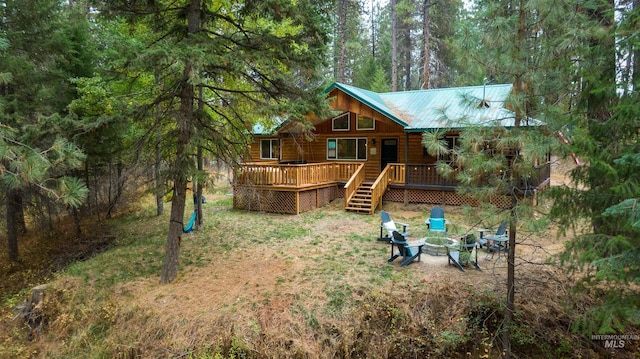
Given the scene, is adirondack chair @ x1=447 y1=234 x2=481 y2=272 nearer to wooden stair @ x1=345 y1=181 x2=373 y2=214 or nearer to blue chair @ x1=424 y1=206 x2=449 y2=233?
blue chair @ x1=424 y1=206 x2=449 y2=233

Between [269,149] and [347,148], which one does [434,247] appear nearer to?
[347,148]

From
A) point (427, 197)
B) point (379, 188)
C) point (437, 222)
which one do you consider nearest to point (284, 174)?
point (379, 188)

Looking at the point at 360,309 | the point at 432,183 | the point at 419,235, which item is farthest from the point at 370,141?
the point at 360,309

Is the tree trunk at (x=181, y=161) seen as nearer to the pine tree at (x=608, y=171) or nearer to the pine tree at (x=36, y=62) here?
the pine tree at (x=36, y=62)

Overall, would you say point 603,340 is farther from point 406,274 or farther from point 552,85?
point 552,85

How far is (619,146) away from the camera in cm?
410

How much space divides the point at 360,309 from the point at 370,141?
11.3 metres

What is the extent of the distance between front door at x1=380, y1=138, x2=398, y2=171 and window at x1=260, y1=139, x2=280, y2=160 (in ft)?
19.8

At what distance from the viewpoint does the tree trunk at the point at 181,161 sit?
21.5ft

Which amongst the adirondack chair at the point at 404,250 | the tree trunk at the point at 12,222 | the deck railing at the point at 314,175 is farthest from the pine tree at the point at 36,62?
the adirondack chair at the point at 404,250

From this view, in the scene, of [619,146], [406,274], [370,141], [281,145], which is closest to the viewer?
[619,146]

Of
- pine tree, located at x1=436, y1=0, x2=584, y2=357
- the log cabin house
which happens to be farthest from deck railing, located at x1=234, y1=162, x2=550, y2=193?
pine tree, located at x1=436, y1=0, x2=584, y2=357

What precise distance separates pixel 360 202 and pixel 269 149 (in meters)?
7.86

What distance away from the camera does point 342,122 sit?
55.1ft
